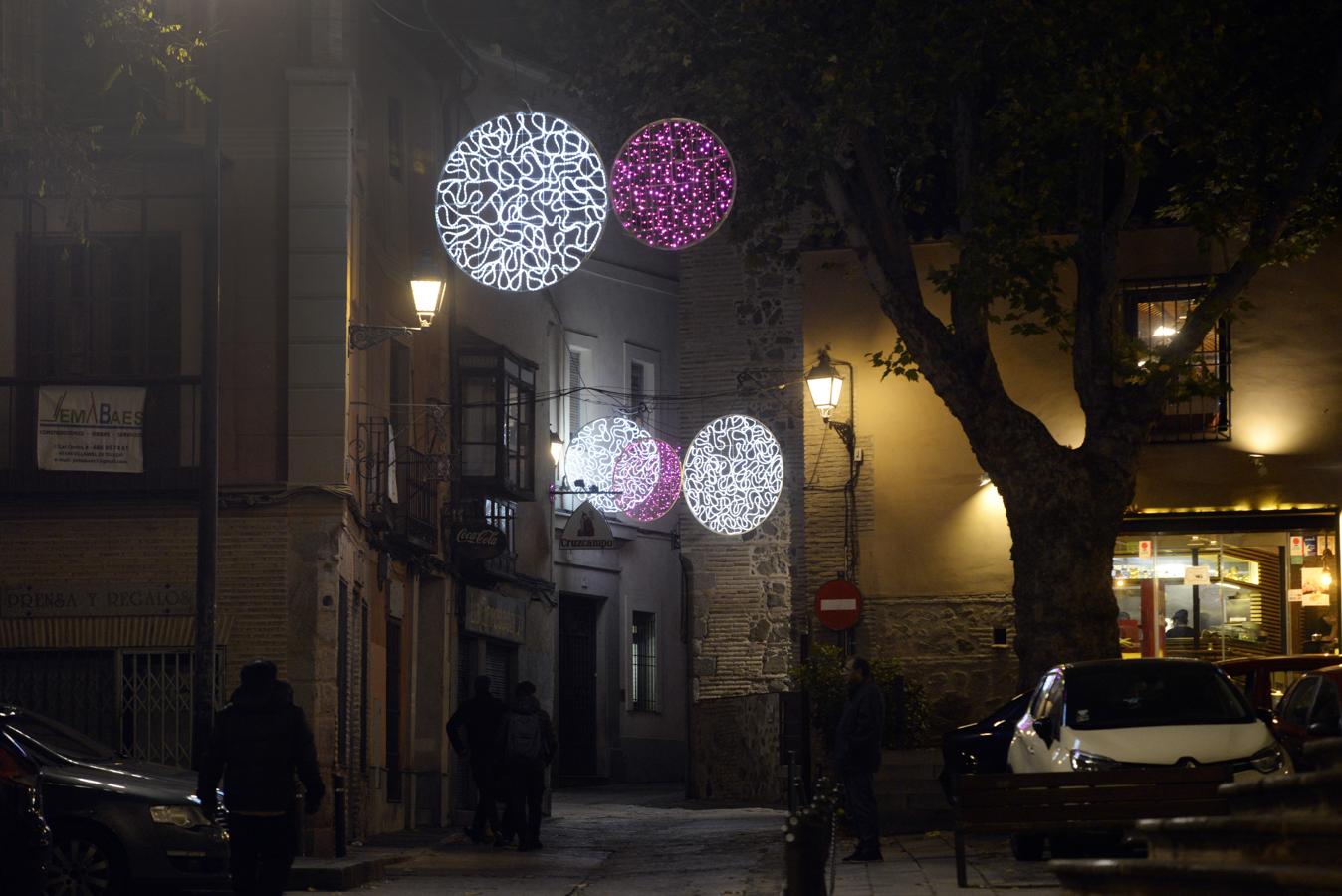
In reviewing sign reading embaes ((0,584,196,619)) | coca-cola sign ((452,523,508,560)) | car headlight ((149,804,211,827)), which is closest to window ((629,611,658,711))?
coca-cola sign ((452,523,508,560))

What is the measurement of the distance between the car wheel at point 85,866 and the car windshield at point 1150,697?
704 centimetres

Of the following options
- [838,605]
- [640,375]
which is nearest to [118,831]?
[838,605]

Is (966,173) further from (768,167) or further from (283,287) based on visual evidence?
(283,287)

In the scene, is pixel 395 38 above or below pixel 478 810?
above

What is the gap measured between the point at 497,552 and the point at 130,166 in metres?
8.85

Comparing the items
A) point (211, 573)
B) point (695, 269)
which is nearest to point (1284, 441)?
point (695, 269)

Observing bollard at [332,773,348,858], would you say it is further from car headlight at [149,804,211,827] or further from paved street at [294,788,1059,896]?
car headlight at [149,804,211,827]

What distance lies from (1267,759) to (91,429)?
11362 millimetres

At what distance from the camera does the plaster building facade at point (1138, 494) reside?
956 inches

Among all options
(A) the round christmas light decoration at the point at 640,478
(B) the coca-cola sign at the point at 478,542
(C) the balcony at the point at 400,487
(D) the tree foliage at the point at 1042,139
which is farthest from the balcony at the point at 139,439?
(A) the round christmas light decoration at the point at 640,478

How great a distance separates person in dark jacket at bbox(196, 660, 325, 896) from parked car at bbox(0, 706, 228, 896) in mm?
2301

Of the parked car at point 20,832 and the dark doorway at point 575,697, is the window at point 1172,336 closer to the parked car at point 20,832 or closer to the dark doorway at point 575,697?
the dark doorway at point 575,697

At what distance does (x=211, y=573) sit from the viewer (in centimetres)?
1673

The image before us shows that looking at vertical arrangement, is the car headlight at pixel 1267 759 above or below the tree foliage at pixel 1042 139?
below
